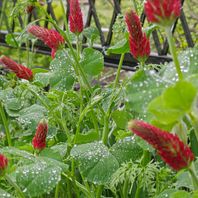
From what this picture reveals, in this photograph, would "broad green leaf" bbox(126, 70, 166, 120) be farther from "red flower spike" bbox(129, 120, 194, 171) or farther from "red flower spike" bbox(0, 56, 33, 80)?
"red flower spike" bbox(0, 56, 33, 80)

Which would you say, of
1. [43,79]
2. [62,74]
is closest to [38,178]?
[62,74]

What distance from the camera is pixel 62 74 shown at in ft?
4.47

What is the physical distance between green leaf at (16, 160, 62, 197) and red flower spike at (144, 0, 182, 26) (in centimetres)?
34

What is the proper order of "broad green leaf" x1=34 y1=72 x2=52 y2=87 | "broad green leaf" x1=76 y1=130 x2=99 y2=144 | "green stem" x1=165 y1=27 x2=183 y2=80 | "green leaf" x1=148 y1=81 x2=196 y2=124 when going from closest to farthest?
"green leaf" x1=148 y1=81 x2=196 y2=124 < "green stem" x1=165 y1=27 x2=183 y2=80 < "broad green leaf" x1=76 y1=130 x2=99 y2=144 < "broad green leaf" x1=34 y1=72 x2=52 y2=87

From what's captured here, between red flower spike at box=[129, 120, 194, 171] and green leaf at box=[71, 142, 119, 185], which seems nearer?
red flower spike at box=[129, 120, 194, 171]

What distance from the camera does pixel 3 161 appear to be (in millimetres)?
920

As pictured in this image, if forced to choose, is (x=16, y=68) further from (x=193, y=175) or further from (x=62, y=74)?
(x=193, y=175)

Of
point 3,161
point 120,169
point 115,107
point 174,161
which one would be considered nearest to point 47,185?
point 3,161

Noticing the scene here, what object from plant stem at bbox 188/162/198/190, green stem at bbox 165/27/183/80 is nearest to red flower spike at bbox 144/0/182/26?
green stem at bbox 165/27/183/80

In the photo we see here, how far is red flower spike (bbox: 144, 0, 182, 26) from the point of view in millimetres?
712

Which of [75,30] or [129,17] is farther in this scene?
[75,30]

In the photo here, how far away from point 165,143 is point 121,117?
17.6 inches

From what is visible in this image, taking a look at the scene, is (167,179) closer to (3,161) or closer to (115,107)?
(115,107)

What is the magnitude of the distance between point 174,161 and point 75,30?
682mm
